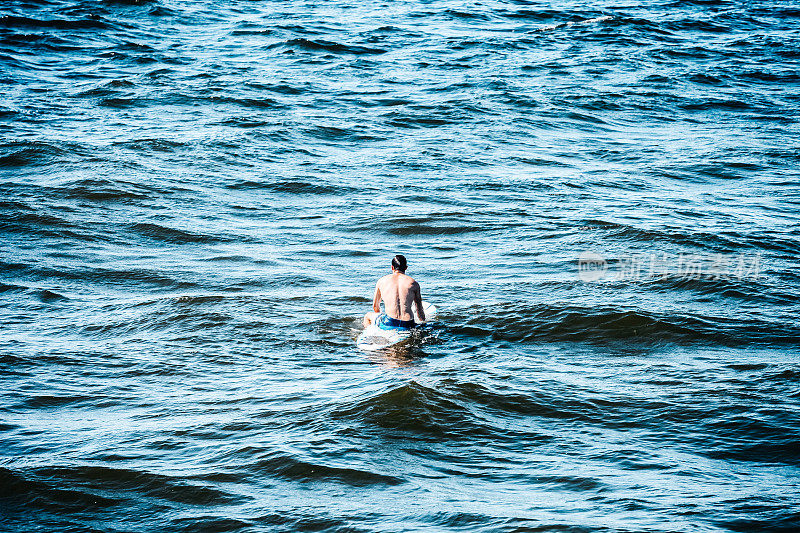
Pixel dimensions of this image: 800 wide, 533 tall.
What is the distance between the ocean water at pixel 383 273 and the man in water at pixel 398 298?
0.35 meters

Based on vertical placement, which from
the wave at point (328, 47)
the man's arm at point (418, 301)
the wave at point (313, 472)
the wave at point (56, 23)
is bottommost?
the wave at point (313, 472)

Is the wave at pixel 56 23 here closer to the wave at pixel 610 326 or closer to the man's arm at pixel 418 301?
the wave at pixel 610 326

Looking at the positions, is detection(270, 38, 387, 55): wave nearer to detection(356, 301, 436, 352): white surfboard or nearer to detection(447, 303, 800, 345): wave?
detection(447, 303, 800, 345): wave

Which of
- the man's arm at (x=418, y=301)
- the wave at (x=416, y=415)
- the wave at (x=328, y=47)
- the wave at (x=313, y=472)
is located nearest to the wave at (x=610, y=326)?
the man's arm at (x=418, y=301)

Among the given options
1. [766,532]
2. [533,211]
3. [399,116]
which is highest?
[399,116]

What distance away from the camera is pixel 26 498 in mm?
6855

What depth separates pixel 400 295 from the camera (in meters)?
9.87

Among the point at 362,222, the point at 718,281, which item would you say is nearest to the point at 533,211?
the point at 362,222

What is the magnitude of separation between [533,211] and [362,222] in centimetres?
309

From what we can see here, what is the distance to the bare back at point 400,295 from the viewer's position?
986 cm

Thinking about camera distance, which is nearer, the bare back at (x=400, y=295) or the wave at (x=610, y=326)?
the bare back at (x=400, y=295)

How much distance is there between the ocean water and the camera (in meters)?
6.97

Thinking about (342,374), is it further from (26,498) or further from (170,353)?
(26,498)

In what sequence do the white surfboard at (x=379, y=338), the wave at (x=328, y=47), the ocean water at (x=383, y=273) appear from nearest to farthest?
the ocean water at (x=383, y=273) < the white surfboard at (x=379, y=338) < the wave at (x=328, y=47)
